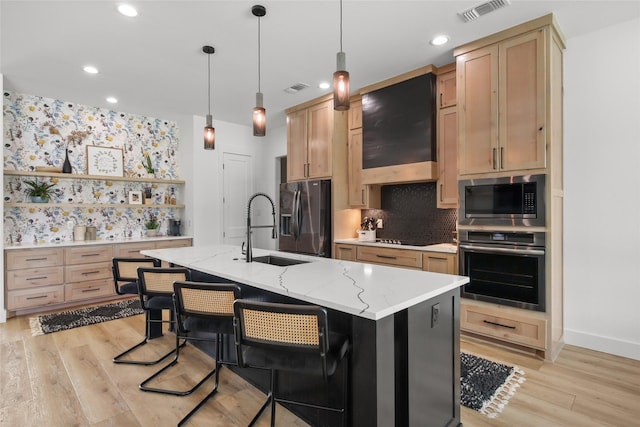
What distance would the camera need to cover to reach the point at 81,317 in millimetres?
3934

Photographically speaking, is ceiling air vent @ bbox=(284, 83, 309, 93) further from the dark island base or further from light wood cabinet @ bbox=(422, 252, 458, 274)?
the dark island base

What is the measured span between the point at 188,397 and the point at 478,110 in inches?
128

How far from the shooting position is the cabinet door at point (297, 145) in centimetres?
489

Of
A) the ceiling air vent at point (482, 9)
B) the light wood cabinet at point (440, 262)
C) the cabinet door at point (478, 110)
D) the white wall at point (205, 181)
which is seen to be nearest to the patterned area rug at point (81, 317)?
the white wall at point (205, 181)

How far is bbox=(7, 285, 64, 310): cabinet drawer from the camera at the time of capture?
3.94m

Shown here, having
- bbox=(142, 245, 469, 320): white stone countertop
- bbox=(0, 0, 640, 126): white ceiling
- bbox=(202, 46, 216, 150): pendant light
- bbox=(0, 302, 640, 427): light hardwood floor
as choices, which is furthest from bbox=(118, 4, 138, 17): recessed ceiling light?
bbox=(0, 302, 640, 427): light hardwood floor

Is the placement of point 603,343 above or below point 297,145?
below

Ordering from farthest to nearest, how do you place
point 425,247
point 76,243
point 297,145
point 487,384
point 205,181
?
point 205,181
point 297,145
point 76,243
point 425,247
point 487,384

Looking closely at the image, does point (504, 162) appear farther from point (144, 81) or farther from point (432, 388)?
point (144, 81)

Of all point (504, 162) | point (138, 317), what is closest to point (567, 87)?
point (504, 162)

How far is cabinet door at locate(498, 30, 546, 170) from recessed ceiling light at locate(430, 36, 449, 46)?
0.47 meters

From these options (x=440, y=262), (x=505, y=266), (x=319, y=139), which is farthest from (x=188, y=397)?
(x=319, y=139)

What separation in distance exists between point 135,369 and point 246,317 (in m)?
1.73

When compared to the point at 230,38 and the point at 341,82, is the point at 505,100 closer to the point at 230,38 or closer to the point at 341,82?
the point at 341,82
